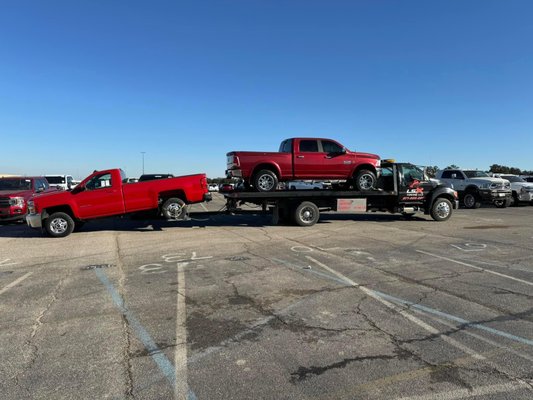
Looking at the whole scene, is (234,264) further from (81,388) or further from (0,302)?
(81,388)

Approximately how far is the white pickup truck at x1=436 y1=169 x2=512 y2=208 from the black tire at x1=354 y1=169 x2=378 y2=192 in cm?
1090

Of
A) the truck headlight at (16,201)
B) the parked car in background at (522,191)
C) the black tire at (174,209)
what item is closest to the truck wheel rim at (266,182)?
the black tire at (174,209)

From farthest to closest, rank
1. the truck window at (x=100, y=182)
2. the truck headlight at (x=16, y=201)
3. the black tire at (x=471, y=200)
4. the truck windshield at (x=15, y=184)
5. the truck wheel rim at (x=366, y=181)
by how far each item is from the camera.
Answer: the black tire at (x=471, y=200) → the truck windshield at (x=15, y=184) → the truck headlight at (x=16, y=201) → the truck wheel rim at (x=366, y=181) → the truck window at (x=100, y=182)

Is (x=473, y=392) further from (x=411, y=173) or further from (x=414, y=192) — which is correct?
(x=411, y=173)

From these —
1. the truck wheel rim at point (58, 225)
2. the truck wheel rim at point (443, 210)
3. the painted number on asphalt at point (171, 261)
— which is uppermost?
the truck wheel rim at point (58, 225)

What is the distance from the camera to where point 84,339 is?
4.52 meters

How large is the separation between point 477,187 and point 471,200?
84cm

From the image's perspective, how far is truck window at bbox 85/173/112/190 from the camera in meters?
13.5

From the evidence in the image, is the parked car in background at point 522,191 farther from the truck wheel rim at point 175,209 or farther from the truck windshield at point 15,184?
the truck windshield at point 15,184

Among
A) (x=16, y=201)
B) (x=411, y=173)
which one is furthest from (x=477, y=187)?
(x=16, y=201)

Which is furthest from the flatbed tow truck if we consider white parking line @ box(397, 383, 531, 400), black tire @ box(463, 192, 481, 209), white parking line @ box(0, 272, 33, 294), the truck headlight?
white parking line @ box(397, 383, 531, 400)

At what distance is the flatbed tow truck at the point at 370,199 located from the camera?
14523mm

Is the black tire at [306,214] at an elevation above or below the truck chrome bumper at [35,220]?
below

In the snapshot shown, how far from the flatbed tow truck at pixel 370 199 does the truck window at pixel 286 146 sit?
1.40m
